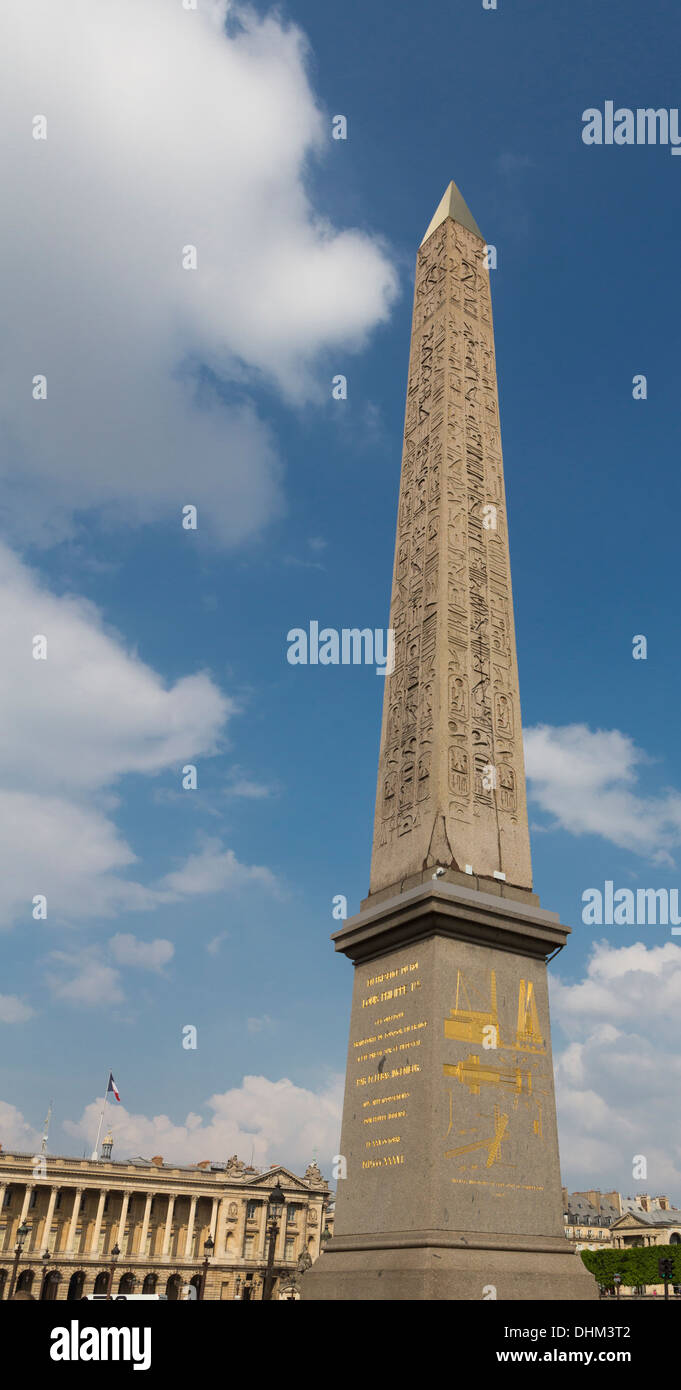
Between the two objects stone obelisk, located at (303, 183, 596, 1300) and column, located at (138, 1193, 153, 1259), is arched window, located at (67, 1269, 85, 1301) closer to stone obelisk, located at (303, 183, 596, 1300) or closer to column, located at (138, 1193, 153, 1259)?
column, located at (138, 1193, 153, 1259)

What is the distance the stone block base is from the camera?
31.4ft

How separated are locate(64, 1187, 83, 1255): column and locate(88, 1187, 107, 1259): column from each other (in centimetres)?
163

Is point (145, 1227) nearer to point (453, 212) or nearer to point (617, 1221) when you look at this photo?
point (617, 1221)

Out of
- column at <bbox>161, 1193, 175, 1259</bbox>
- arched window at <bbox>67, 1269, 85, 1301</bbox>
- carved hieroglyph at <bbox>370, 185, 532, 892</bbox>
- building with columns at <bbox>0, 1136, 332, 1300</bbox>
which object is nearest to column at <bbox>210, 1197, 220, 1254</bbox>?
building with columns at <bbox>0, 1136, 332, 1300</bbox>

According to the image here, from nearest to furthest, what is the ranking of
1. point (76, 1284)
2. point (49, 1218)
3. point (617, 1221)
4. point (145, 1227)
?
point (49, 1218), point (76, 1284), point (145, 1227), point (617, 1221)

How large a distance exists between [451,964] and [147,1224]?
83163mm

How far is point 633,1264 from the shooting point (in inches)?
2741

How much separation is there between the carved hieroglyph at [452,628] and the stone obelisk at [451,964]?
0.11 feet

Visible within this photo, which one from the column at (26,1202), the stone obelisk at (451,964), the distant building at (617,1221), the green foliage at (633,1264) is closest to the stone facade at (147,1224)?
the column at (26,1202)

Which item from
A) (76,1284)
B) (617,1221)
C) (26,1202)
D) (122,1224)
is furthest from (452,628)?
(617,1221)
